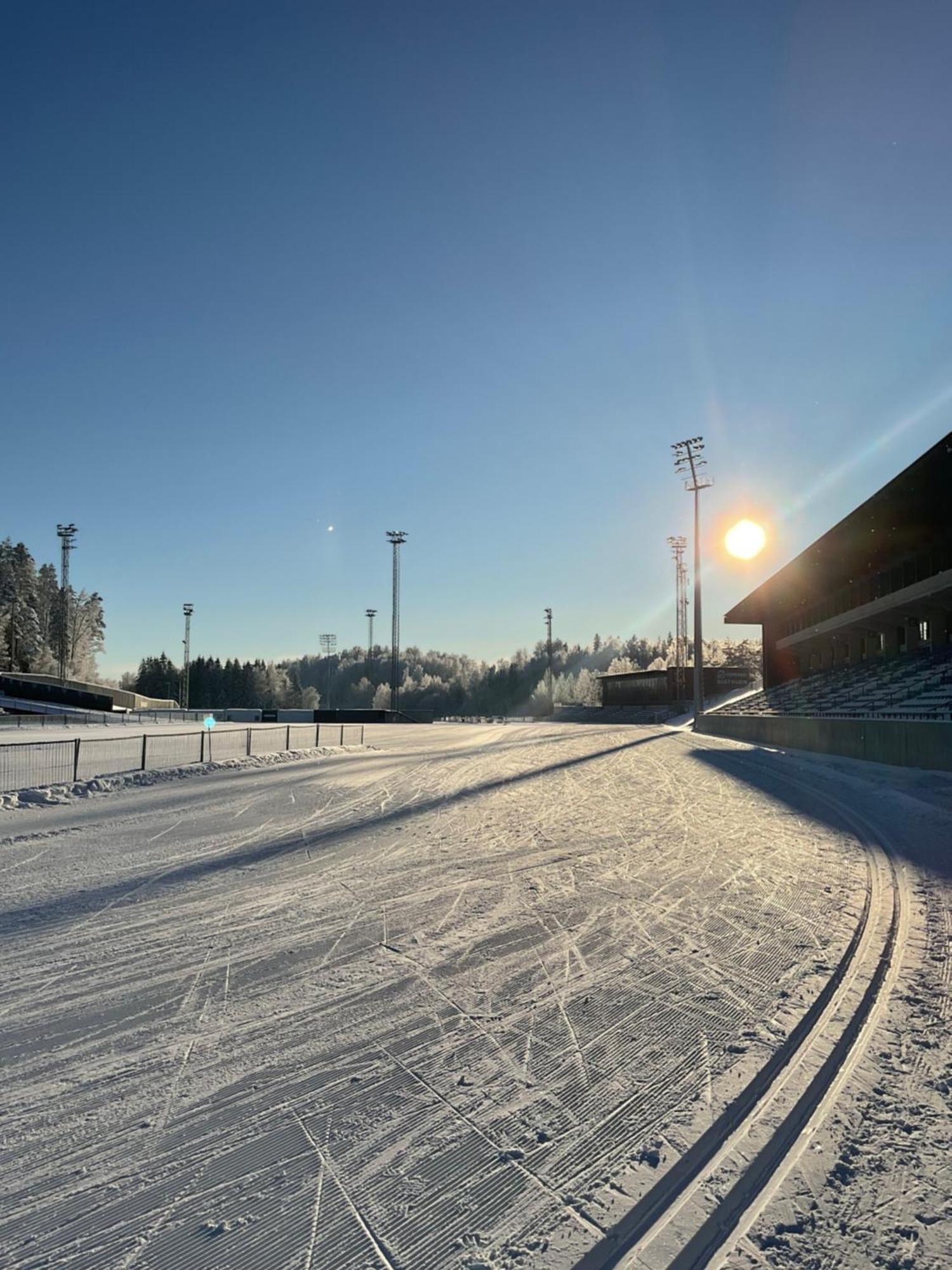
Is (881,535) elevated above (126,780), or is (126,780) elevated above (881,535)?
(881,535)

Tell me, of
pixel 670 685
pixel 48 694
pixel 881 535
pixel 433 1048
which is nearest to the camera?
pixel 433 1048

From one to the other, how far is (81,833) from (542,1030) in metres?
9.17

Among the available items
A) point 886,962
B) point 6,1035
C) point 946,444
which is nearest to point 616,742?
point 946,444

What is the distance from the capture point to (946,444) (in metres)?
24.6

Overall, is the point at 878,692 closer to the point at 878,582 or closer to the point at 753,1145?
the point at 878,582

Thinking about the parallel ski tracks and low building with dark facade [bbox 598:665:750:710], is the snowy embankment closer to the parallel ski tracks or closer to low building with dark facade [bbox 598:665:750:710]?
the parallel ski tracks

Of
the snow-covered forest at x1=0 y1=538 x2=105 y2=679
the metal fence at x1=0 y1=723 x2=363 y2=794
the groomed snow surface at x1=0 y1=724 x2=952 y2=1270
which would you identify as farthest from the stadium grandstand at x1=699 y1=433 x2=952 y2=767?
the snow-covered forest at x1=0 y1=538 x2=105 y2=679

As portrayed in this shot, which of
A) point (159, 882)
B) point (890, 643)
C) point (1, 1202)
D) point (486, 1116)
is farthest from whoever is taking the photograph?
point (890, 643)

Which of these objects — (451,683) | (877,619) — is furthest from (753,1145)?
(451,683)

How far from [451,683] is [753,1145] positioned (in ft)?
576

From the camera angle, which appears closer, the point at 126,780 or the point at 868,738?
the point at 126,780

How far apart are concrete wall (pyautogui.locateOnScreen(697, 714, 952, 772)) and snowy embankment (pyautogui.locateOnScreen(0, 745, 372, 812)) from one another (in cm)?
1651

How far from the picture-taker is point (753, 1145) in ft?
10.6

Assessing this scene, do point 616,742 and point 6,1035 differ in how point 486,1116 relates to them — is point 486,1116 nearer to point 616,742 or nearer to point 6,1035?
point 6,1035
